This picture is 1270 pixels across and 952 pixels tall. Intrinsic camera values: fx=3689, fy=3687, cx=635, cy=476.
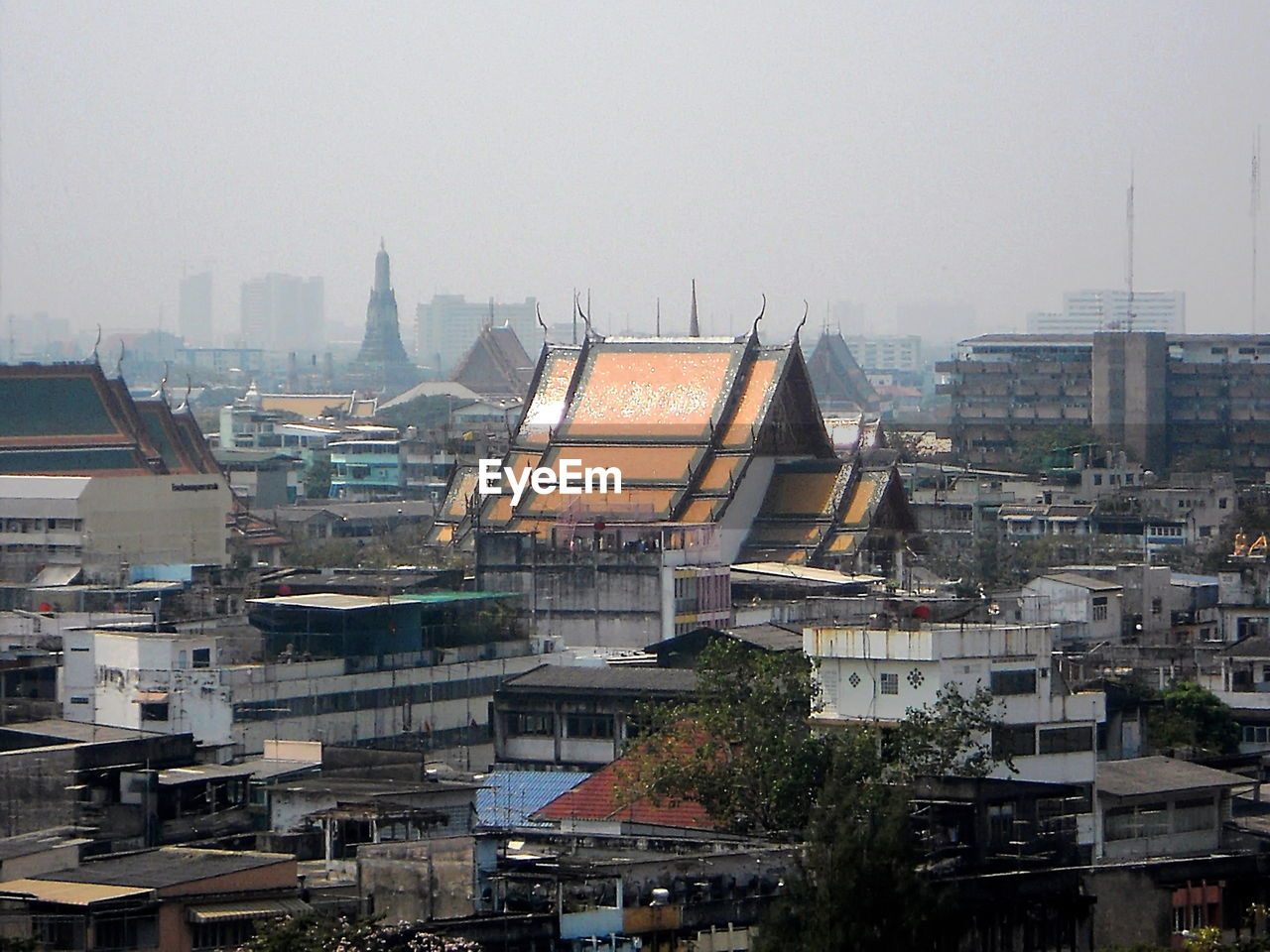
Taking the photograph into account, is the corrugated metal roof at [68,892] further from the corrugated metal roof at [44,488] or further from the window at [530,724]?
the corrugated metal roof at [44,488]

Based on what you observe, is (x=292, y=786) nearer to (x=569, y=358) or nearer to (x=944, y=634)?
(x=944, y=634)

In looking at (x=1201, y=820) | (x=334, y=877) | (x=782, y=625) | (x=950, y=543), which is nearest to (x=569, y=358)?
(x=950, y=543)

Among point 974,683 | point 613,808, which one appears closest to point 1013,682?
point 974,683

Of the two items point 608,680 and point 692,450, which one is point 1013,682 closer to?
point 608,680

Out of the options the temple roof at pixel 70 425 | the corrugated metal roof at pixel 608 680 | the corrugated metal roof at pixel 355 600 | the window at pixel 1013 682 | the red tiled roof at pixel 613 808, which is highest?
the temple roof at pixel 70 425

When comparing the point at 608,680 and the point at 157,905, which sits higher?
the point at 608,680

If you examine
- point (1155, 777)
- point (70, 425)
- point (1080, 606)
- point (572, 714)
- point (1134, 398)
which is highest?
point (1134, 398)

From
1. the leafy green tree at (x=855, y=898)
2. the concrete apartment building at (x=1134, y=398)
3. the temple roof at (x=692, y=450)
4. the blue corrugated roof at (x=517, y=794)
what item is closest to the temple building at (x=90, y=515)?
the temple roof at (x=692, y=450)
